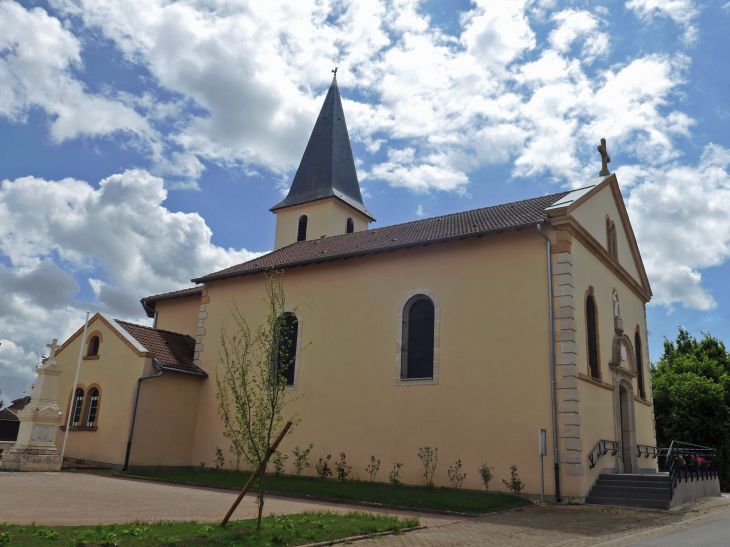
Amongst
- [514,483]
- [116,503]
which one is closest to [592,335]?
[514,483]

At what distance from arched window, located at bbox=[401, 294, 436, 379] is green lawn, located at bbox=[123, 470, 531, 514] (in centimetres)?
310

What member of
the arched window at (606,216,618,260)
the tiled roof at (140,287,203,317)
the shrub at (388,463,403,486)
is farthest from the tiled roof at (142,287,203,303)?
the arched window at (606,216,618,260)

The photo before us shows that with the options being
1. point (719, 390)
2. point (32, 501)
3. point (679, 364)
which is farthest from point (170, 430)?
point (679, 364)

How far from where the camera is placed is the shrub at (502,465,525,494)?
1341 cm

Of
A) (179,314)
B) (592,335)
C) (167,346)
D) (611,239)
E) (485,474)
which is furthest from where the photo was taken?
(179,314)

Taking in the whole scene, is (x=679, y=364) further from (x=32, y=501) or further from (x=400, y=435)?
(x=32, y=501)

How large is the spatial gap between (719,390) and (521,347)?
16.4 meters

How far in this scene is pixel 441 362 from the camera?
15477 millimetres

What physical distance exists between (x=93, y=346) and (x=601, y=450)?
1641 cm

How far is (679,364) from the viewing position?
3011 cm

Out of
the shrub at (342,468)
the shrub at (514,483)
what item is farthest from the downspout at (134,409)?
the shrub at (514,483)

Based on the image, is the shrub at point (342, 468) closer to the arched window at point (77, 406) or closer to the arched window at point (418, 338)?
the arched window at point (418, 338)

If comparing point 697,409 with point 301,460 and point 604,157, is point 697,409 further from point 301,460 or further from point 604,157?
point 301,460

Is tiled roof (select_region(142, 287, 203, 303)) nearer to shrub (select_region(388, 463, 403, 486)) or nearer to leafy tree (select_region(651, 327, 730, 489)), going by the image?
shrub (select_region(388, 463, 403, 486))
